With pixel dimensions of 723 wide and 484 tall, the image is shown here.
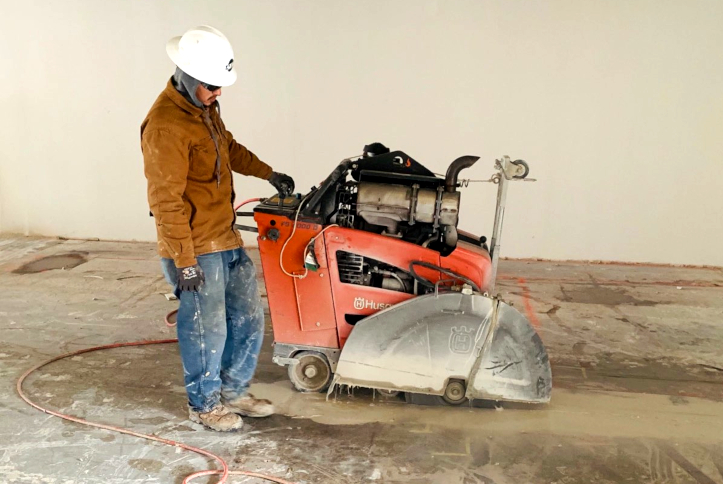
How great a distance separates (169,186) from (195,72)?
403 mm

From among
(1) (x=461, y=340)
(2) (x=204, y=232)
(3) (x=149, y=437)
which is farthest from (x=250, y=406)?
(1) (x=461, y=340)

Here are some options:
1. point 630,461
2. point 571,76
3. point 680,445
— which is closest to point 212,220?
point 630,461

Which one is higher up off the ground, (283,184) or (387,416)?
(283,184)

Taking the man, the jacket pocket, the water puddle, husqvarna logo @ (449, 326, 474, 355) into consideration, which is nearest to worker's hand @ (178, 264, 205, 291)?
the man

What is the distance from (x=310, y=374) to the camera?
2.54 m

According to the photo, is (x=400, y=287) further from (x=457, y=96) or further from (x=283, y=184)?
(x=457, y=96)

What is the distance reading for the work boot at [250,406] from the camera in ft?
7.86

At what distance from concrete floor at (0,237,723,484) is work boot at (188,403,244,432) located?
3cm

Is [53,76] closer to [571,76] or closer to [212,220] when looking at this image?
[212,220]

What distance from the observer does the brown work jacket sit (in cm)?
202

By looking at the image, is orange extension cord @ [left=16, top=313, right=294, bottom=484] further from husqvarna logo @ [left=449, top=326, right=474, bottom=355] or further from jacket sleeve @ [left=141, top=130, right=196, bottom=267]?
husqvarna logo @ [left=449, top=326, right=474, bottom=355]

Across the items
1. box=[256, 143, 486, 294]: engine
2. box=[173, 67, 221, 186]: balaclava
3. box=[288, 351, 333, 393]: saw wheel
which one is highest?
box=[173, 67, 221, 186]: balaclava

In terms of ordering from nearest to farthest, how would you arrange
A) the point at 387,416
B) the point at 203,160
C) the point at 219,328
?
the point at 203,160 → the point at 219,328 → the point at 387,416

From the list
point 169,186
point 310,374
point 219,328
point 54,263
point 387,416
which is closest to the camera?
point 169,186
